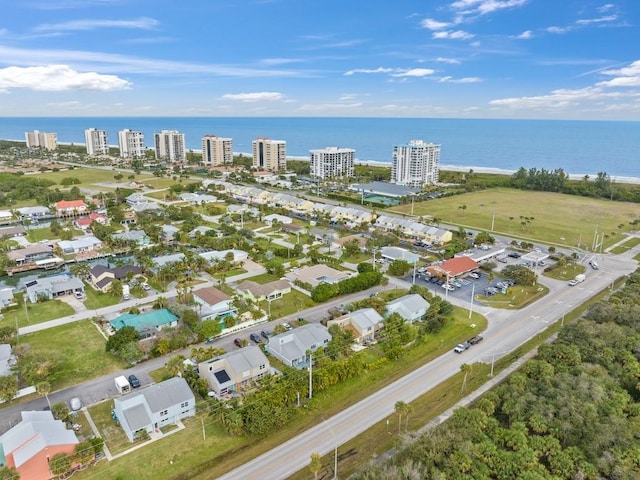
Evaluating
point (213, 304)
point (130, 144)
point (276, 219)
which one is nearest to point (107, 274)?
point (213, 304)

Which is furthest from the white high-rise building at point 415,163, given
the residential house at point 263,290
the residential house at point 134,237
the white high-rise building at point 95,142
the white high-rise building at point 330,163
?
the white high-rise building at point 95,142

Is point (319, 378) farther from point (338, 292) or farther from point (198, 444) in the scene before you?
point (338, 292)

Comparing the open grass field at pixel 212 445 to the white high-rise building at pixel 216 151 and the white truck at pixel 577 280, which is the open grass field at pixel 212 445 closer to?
the white truck at pixel 577 280

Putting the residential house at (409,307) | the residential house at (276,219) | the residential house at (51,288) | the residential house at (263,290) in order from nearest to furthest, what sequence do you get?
1. the residential house at (409,307)
2. the residential house at (263,290)
3. the residential house at (51,288)
4. the residential house at (276,219)

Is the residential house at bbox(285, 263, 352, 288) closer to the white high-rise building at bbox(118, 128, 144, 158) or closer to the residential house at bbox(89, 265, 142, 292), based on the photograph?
the residential house at bbox(89, 265, 142, 292)

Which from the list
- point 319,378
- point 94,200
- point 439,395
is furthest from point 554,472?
point 94,200

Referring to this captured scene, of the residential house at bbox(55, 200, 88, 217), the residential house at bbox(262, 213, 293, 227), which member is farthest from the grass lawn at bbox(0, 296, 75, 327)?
the residential house at bbox(55, 200, 88, 217)
